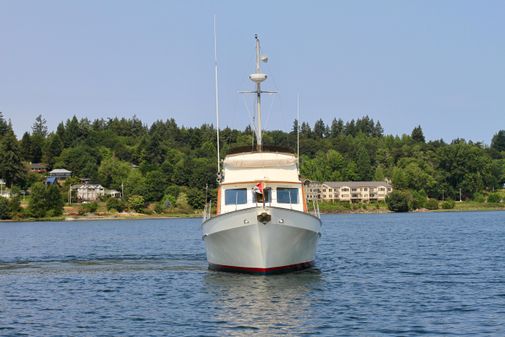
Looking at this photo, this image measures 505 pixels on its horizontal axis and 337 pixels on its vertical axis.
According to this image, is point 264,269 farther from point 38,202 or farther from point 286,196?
point 38,202

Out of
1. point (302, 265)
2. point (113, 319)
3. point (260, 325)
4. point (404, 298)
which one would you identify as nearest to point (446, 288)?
point (404, 298)

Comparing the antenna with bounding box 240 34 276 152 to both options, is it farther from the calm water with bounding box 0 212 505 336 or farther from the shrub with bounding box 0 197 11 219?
the shrub with bounding box 0 197 11 219

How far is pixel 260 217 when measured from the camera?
4125 cm

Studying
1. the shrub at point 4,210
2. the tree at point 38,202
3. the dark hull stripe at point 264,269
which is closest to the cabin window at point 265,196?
the dark hull stripe at point 264,269

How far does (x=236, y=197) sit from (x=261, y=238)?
5.80 m

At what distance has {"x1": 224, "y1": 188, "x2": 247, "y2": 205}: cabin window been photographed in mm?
47000

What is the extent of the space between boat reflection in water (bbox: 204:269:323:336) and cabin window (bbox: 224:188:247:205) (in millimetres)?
4355

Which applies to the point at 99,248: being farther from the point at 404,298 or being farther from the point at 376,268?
the point at 404,298

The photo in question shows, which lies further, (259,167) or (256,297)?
(259,167)

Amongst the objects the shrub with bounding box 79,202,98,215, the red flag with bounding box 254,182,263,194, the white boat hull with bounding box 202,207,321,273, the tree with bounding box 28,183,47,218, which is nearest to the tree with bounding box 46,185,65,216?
the tree with bounding box 28,183,47,218

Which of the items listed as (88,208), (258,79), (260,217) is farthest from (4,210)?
(260,217)

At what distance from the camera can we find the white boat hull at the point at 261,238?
41.9 meters

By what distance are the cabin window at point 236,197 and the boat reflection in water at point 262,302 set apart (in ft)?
14.3

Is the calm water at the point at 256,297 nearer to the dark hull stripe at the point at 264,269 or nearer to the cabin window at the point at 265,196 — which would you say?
the dark hull stripe at the point at 264,269
